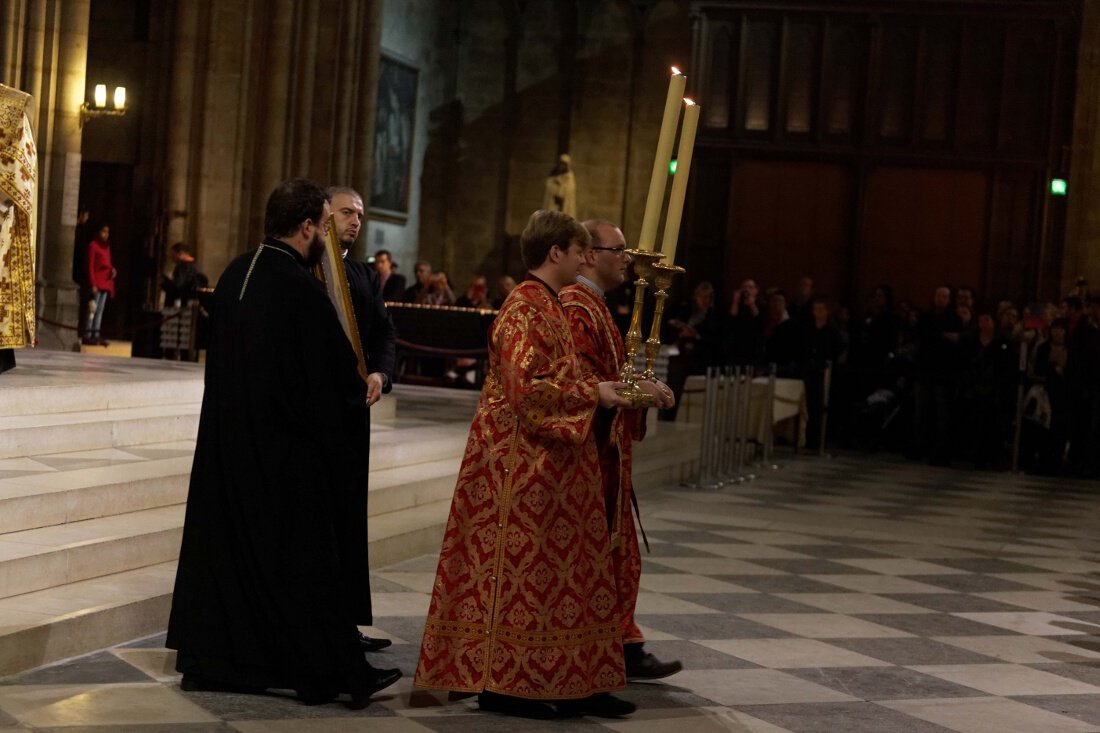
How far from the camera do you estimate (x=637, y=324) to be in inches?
160

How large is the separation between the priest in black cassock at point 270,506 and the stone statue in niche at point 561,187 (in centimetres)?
1689

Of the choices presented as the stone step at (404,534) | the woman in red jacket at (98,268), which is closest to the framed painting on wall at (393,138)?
the woman in red jacket at (98,268)

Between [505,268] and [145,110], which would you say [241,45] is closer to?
[145,110]

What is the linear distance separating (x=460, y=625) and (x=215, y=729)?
0.78 m

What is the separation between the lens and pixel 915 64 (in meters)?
21.5

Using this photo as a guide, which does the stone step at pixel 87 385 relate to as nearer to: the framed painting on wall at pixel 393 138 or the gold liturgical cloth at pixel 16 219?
the gold liturgical cloth at pixel 16 219

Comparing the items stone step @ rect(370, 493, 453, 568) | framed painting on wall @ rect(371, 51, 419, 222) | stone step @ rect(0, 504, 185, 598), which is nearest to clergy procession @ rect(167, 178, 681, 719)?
stone step @ rect(0, 504, 185, 598)

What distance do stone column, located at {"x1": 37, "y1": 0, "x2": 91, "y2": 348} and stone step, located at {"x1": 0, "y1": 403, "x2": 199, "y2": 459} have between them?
6.62m

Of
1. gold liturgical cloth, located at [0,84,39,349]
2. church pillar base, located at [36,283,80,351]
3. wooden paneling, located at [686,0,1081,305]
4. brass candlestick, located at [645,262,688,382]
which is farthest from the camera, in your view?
wooden paneling, located at [686,0,1081,305]

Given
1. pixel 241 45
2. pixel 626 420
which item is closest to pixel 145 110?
pixel 241 45

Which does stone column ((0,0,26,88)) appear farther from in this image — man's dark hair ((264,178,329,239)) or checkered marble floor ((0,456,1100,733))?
man's dark hair ((264,178,329,239))

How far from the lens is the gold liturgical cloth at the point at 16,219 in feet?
24.7

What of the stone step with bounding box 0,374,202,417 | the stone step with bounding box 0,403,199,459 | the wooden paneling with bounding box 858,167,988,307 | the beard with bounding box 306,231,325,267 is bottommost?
the stone step with bounding box 0,403,199,459

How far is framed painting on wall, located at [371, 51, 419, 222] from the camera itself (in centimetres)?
2239
